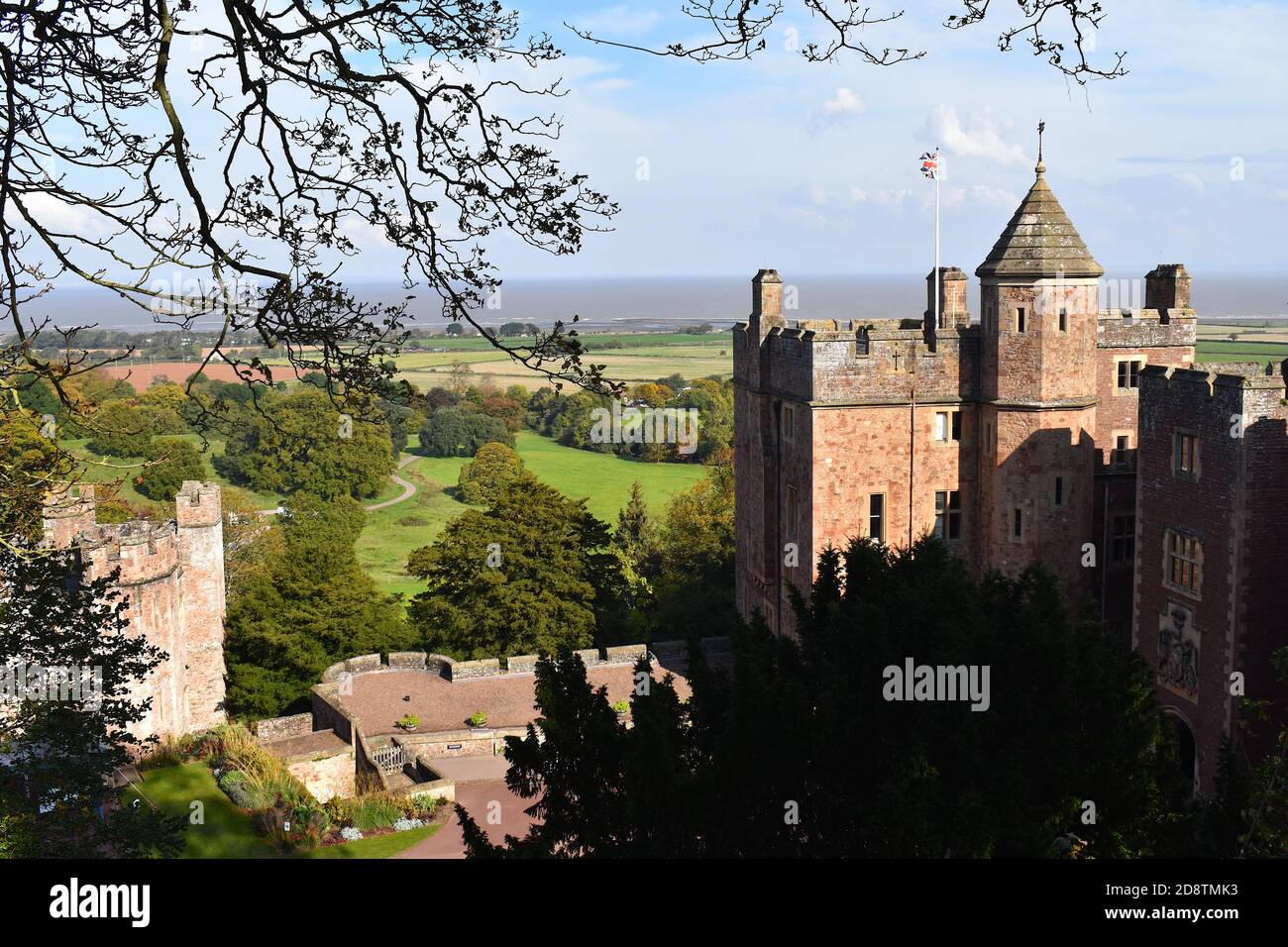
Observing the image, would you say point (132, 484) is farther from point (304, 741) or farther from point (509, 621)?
point (304, 741)

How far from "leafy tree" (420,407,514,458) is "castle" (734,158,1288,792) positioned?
79.9m

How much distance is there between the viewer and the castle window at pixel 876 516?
29.5 m

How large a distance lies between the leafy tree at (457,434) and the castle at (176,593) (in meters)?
73.3

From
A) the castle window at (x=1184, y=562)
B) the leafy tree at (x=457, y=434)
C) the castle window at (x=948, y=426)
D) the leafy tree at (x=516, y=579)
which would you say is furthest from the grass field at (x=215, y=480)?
the castle window at (x=1184, y=562)

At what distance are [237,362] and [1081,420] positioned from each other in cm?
2438

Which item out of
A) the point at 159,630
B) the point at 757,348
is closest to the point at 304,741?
the point at 159,630

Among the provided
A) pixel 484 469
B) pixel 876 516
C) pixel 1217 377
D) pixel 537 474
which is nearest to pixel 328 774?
pixel 876 516

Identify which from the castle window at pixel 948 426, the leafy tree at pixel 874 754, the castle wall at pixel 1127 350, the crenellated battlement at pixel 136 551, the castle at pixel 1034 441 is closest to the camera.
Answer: the leafy tree at pixel 874 754

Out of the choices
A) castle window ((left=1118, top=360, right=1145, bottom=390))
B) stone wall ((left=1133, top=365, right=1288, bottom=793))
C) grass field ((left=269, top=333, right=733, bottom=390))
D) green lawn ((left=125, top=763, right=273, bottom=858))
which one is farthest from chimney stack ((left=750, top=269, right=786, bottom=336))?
grass field ((left=269, top=333, right=733, bottom=390))

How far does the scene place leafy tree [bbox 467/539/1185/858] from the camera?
11773 millimetres

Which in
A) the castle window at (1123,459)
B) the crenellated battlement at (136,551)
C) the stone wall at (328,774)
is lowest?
the stone wall at (328,774)

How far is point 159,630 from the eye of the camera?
3278cm

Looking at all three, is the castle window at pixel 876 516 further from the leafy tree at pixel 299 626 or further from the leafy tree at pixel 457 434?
the leafy tree at pixel 457 434

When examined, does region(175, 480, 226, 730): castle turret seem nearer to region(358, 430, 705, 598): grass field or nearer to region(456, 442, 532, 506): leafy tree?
region(358, 430, 705, 598): grass field
